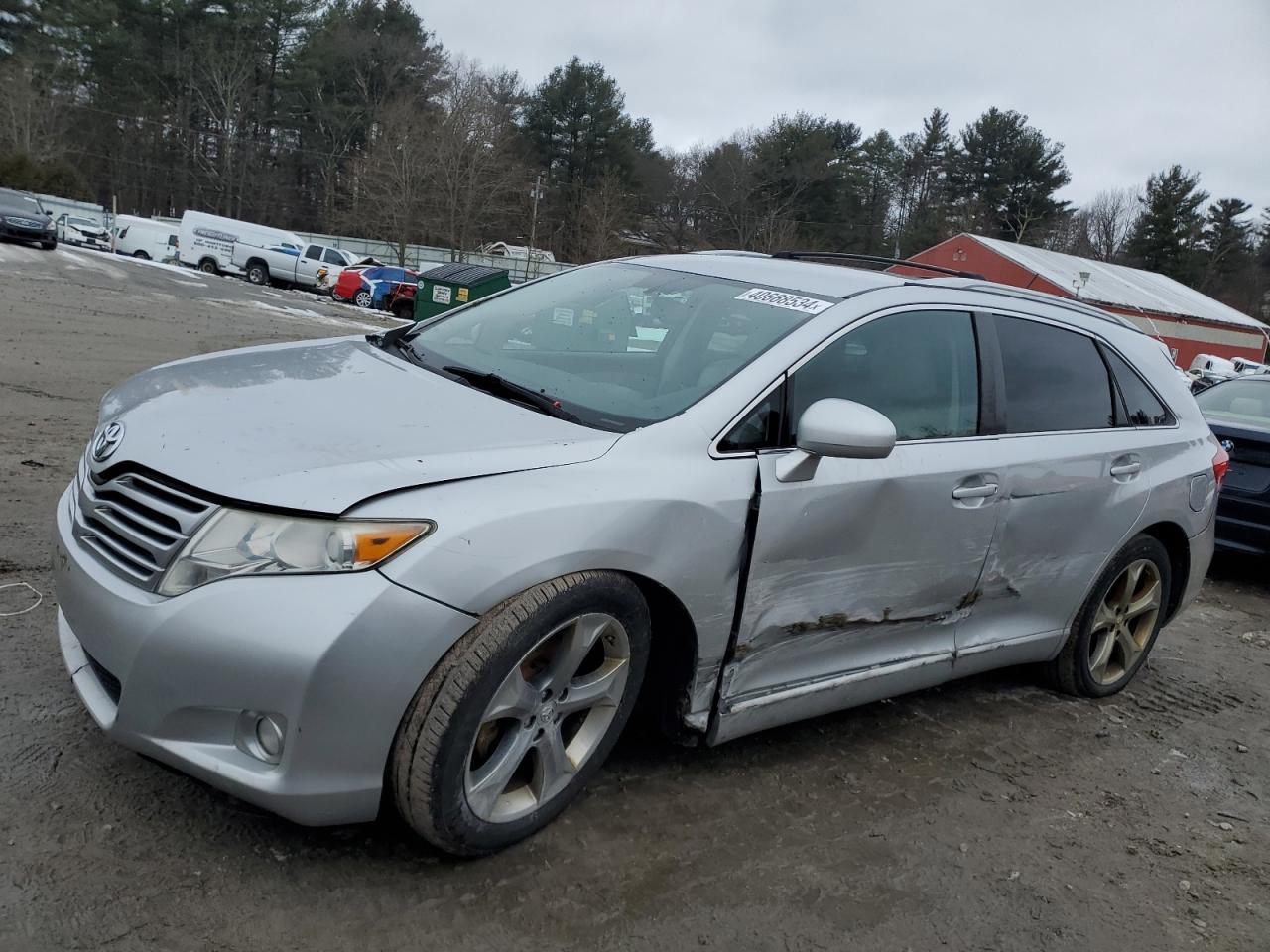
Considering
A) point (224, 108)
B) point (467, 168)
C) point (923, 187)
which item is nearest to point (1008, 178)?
point (923, 187)

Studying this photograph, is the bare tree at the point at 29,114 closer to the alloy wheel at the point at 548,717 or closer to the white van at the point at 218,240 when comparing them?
the white van at the point at 218,240

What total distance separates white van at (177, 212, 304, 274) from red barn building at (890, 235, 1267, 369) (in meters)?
28.6

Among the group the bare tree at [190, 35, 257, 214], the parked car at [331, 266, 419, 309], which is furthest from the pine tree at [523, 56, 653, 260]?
the parked car at [331, 266, 419, 309]

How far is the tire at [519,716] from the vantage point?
2.39 metres

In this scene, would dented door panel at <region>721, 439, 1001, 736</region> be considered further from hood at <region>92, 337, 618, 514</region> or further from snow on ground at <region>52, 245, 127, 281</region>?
snow on ground at <region>52, 245, 127, 281</region>

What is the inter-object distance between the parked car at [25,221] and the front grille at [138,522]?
96.1 ft

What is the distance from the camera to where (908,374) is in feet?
11.5

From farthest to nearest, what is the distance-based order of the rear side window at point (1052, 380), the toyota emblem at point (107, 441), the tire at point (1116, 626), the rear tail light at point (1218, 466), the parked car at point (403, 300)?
the parked car at point (403, 300), the rear tail light at point (1218, 466), the tire at point (1116, 626), the rear side window at point (1052, 380), the toyota emblem at point (107, 441)

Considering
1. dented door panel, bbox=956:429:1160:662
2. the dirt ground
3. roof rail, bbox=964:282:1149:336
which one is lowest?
the dirt ground

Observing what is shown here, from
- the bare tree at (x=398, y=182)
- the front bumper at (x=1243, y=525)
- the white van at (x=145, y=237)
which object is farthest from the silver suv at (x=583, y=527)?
the bare tree at (x=398, y=182)

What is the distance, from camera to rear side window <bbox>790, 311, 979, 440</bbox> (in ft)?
10.7

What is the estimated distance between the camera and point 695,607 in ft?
9.36

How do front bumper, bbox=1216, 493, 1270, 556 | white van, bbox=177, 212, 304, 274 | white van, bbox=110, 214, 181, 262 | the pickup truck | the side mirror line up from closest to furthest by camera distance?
the side mirror → front bumper, bbox=1216, 493, 1270, 556 → the pickup truck → white van, bbox=177, 212, 304, 274 → white van, bbox=110, 214, 181, 262

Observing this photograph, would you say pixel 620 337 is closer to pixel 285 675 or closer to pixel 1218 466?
pixel 285 675
